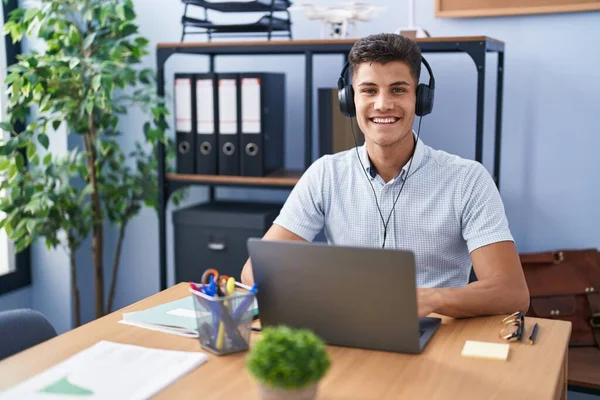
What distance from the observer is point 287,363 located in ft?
3.12

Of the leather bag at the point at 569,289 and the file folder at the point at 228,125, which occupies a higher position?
the file folder at the point at 228,125

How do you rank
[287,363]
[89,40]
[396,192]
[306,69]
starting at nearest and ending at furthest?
1. [287,363]
2. [396,192]
3. [306,69]
4. [89,40]

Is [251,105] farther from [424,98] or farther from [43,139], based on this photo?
[424,98]

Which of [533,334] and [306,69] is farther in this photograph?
[306,69]

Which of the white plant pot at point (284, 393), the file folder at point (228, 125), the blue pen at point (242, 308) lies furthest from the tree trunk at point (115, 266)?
the white plant pot at point (284, 393)

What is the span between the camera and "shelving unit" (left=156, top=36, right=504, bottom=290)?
2275mm

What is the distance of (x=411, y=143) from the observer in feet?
6.29

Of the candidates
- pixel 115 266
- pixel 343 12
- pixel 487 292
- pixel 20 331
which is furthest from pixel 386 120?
pixel 115 266

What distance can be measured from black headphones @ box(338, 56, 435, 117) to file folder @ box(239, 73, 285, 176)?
26.9 inches

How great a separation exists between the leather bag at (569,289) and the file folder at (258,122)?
937mm

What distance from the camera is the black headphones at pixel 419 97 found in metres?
1.85

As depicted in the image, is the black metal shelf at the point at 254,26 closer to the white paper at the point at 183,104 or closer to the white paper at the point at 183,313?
the white paper at the point at 183,104

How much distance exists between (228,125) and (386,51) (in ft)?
3.02

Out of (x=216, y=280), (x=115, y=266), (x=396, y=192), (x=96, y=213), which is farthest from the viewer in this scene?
(x=115, y=266)
